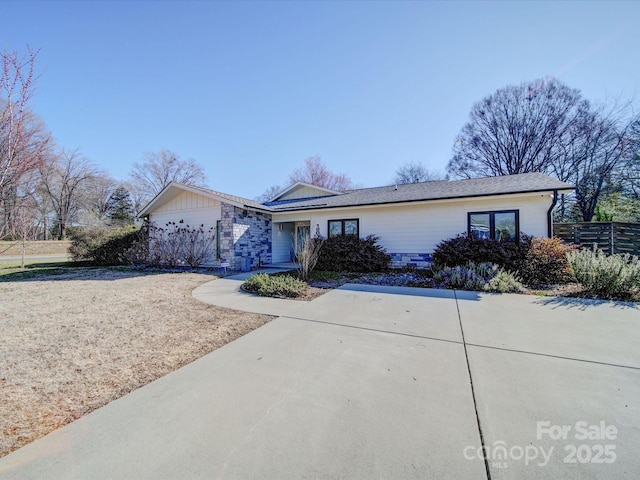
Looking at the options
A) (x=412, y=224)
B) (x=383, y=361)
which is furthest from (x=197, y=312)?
(x=412, y=224)

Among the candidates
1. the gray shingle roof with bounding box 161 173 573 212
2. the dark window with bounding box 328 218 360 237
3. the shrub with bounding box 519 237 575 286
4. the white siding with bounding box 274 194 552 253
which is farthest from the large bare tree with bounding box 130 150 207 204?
the shrub with bounding box 519 237 575 286

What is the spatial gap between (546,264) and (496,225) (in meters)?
2.14

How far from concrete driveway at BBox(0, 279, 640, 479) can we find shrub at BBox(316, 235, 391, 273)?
6.59 meters

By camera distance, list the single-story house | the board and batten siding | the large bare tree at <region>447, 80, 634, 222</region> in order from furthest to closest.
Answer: the large bare tree at <region>447, 80, 634, 222</region>
the board and batten siding
the single-story house

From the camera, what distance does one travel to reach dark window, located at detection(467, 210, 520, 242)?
933 centimetres

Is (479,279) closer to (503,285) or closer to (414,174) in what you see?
(503,285)

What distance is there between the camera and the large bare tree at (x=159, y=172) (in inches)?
1257

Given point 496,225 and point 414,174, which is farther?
point 414,174

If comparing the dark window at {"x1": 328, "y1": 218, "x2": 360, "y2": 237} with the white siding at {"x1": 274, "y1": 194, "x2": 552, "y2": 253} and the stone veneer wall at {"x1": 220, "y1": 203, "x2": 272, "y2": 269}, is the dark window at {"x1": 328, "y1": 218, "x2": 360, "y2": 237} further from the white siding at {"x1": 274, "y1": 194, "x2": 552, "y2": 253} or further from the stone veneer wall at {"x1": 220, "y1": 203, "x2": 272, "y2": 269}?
the stone veneer wall at {"x1": 220, "y1": 203, "x2": 272, "y2": 269}

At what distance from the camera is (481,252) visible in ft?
29.0

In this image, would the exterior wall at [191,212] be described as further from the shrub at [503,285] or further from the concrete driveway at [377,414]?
the shrub at [503,285]

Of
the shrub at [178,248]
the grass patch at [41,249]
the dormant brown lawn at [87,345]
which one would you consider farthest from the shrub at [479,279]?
the grass patch at [41,249]

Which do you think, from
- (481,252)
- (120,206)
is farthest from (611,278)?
(120,206)

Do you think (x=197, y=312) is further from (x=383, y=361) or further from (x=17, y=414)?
(x=383, y=361)
